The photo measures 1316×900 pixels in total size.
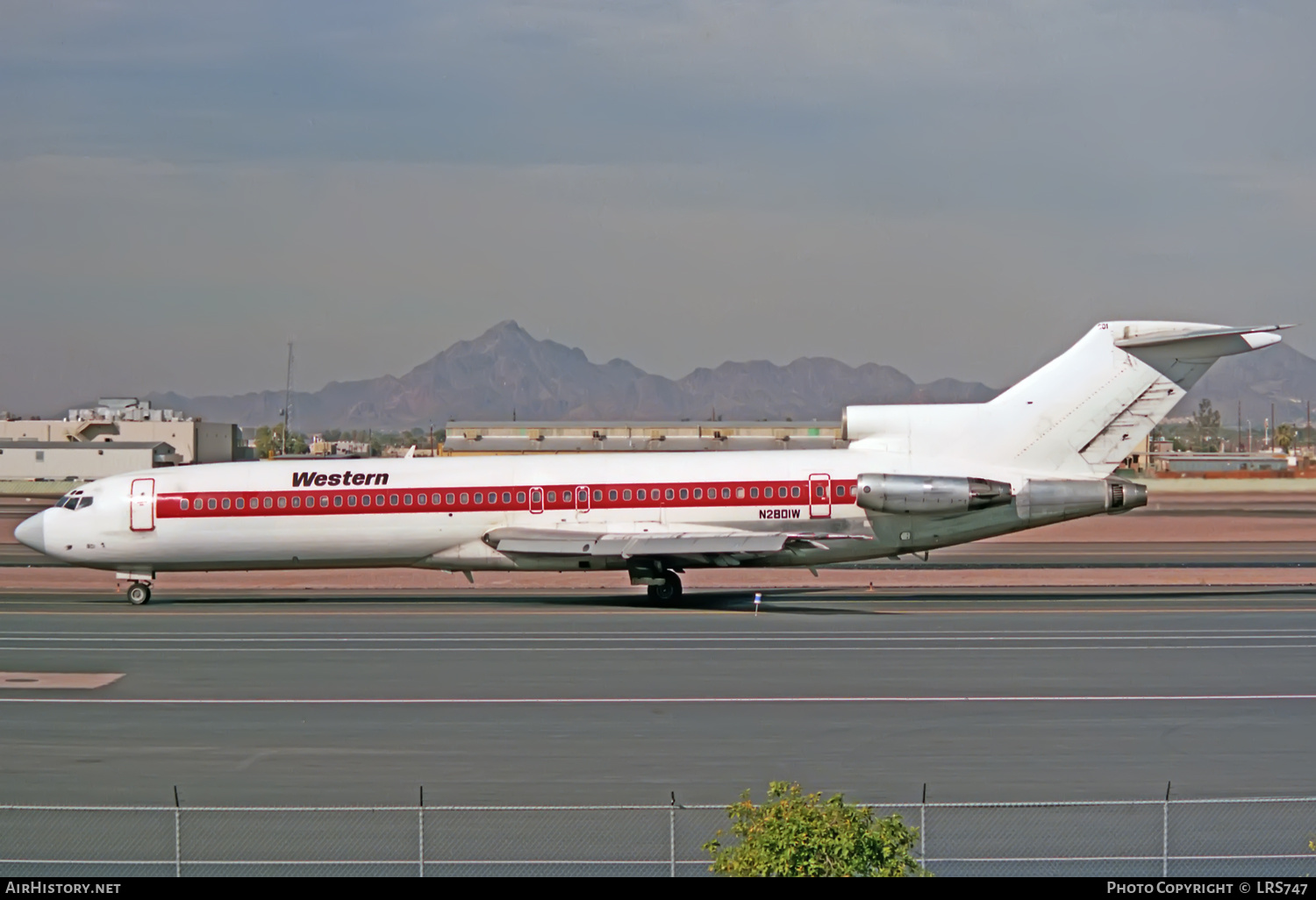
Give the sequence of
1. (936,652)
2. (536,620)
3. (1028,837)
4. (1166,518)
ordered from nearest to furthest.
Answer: (1028,837), (936,652), (536,620), (1166,518)

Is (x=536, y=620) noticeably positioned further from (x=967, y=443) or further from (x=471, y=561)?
(x=967, y=443)

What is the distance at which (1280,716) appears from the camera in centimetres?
2014

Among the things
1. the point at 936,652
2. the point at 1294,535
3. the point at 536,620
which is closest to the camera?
the point at 936,652

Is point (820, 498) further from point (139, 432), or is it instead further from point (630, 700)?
point (139, 432)

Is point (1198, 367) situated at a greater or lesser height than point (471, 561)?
greater

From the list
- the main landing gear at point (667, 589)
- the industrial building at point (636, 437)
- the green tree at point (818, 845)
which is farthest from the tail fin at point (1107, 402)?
the industrial building at point (636, 437)

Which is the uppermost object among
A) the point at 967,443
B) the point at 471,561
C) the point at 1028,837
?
the point at 967,443

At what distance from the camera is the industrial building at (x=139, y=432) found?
421ft

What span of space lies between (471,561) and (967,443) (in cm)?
1285

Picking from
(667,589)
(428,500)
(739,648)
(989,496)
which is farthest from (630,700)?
(989,496)

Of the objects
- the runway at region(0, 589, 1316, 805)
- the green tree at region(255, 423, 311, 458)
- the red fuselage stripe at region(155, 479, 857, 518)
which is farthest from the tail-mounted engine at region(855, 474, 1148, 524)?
the green tree at region(255, 423, 311, 458)

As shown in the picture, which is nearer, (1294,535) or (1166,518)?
(1294,535)

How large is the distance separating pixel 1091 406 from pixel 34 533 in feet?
88.2

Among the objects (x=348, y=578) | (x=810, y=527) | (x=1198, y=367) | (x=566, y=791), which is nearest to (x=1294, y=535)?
(x=1198, y=367)
